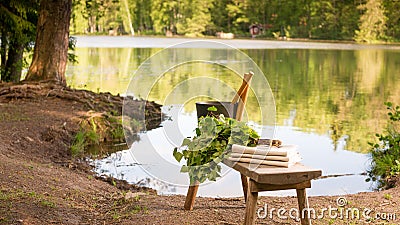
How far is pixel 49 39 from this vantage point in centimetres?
984

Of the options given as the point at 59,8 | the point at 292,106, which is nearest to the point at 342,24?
the point at 292,106

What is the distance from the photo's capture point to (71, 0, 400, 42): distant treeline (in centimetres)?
5100

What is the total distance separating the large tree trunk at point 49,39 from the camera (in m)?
9.81

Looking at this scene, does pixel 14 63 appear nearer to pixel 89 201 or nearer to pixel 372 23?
pixel 89 201

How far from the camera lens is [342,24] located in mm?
50625

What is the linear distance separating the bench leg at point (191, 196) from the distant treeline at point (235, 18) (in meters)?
45.5

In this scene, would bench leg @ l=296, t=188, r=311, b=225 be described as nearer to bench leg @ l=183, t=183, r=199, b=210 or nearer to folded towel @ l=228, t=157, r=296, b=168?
folded towel @ l=228, t=157, r=296, b=168

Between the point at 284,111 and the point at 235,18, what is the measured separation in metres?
45.1

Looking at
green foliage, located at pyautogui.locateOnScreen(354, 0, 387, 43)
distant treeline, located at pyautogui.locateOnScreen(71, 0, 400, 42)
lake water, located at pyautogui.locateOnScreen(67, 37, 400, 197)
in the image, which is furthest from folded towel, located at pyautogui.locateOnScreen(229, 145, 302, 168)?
distant treeline, located at pyautogui.locateOnScreen(71, 0, 400, 42)

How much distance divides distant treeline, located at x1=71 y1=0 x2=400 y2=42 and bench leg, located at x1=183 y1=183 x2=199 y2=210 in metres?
45.5

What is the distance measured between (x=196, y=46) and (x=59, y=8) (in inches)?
236

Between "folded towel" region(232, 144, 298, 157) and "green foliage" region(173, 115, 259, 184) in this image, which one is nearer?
"folded towel" region(232, 144, 298, 157)

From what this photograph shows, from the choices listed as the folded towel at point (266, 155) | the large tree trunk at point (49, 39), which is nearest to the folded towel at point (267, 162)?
the folded towel at point (266, 155)

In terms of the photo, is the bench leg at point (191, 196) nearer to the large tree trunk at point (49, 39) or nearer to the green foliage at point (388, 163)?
the green foliage at point (388, 163)
